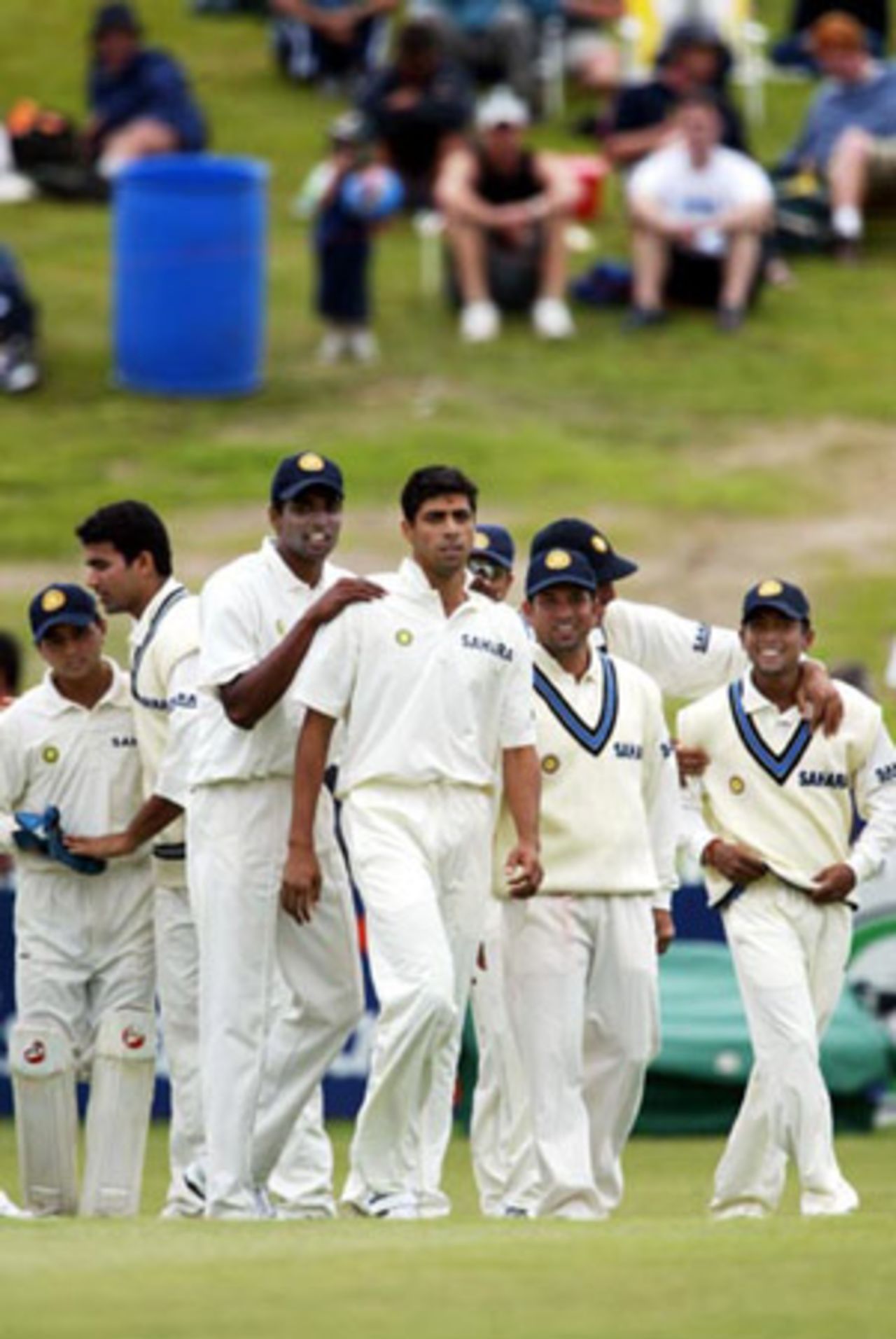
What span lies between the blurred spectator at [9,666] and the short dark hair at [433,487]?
354cm

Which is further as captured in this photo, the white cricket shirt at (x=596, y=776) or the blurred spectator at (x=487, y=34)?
the blurred spectator at (x=487, y=34)

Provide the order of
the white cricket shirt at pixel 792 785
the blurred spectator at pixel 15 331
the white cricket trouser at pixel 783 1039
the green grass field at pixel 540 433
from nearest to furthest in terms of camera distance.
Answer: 1. the white cricket trouser at pixel 783 1039
2. the white cricket shirt at pixel 792 785
3. the green grass field at pixel 540 433
4. the blurred spectator at pixel 15 331

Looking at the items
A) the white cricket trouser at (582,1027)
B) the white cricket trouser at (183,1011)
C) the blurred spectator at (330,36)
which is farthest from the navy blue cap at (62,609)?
the blurred spectator at (330,36)

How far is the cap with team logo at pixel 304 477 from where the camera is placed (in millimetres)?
11344

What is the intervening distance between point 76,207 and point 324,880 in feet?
55.4

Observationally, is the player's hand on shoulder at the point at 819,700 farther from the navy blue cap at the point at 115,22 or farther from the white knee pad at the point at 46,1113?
the navy blue cap at the point at 115,22

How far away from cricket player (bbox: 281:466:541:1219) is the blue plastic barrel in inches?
467

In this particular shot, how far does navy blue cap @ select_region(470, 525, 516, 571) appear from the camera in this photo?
12945 millimetres

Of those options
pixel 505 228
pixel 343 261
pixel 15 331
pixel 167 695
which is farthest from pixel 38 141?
pixel 167 695

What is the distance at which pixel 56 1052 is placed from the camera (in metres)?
12.3

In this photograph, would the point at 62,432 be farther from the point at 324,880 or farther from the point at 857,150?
the point at 324,880

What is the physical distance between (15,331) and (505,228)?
302 cm

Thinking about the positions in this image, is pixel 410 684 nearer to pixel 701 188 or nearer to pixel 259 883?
pixel 259 883

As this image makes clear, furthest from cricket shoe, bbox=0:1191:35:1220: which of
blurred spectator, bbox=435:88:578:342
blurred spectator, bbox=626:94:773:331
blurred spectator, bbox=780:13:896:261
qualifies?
blurred spectator, bbox=780:13:896:261
